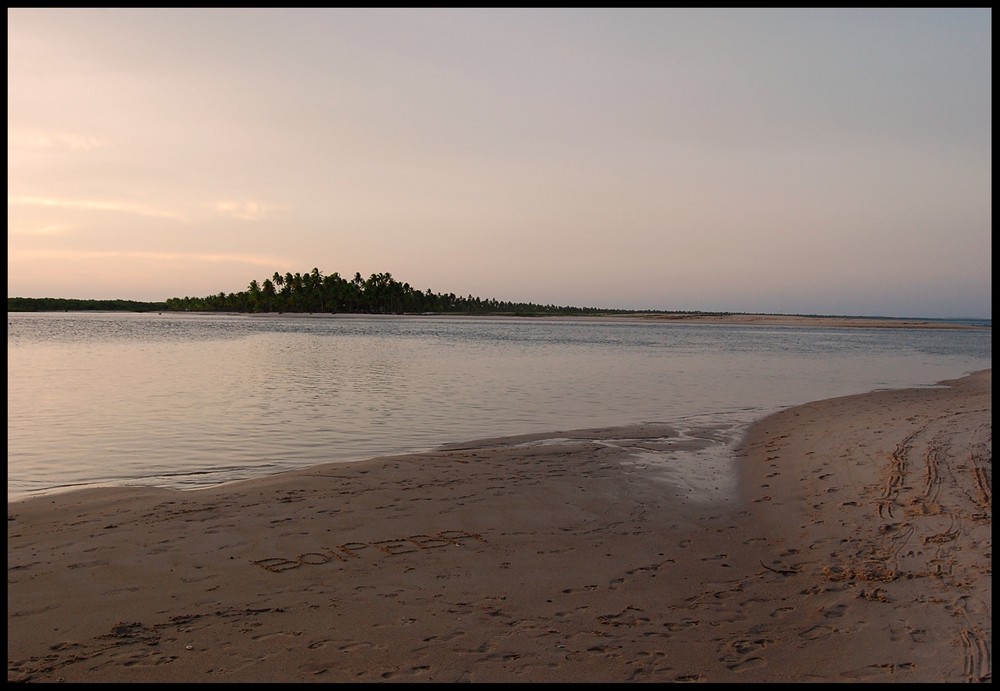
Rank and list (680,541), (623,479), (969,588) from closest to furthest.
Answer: (969,588) → (680,541) → (623,479)

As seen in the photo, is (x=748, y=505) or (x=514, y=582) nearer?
(x=514, y=582)

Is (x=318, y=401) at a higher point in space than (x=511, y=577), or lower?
higher

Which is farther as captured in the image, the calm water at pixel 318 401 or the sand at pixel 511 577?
→ the calm water at pixel 318 401

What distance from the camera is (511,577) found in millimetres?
6488

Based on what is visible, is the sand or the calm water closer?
the sand

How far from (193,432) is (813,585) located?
40.5ft

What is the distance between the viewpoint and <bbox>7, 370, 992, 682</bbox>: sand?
4.86m

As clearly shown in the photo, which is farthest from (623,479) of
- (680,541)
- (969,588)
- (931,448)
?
(931,448)

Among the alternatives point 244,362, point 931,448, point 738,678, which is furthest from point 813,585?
point 244,362

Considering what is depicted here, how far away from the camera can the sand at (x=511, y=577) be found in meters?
4.86

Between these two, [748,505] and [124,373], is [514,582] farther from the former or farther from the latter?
[124,373]

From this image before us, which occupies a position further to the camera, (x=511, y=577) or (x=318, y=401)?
(x=318, y=401)

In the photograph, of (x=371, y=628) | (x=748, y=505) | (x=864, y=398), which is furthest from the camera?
(x=864, y=398)

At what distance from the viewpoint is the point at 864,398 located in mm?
Answer: 21188
